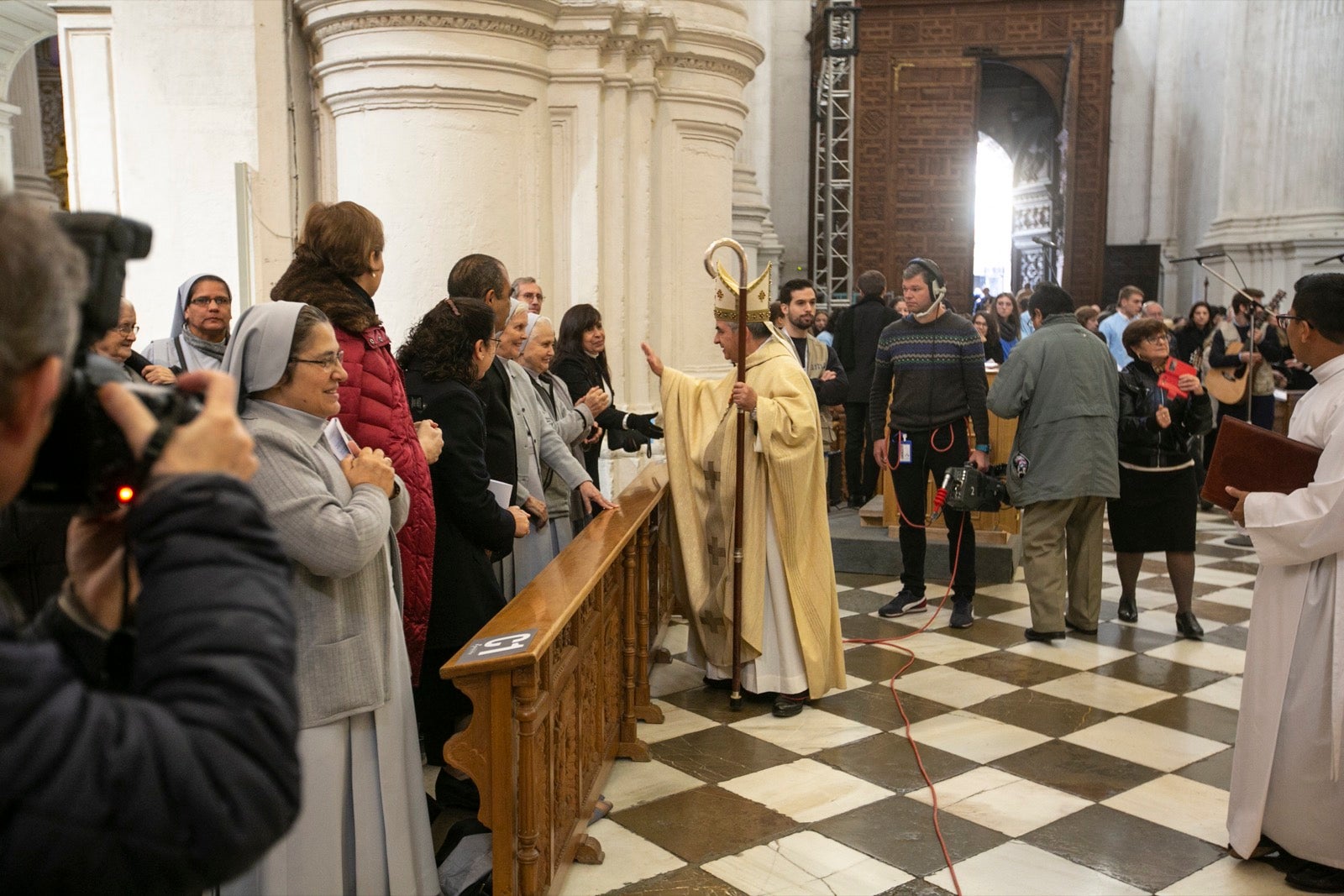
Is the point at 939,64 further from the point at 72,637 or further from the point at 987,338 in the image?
the point at 72,637

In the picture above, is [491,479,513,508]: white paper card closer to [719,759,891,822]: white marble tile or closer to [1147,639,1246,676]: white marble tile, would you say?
[719,759,891,822]: white marble tile

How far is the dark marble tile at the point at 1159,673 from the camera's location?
4.96 meters

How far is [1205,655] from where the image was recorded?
539 cm

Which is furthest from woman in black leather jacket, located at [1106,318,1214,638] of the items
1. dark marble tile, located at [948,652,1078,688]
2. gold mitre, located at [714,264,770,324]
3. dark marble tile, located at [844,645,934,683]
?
gold mitre, located at [714,264,770,324]

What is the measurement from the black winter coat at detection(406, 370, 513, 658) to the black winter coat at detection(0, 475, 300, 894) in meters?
2.09

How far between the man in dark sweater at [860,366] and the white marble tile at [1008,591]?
198cm

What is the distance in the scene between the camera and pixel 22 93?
905 centimetres

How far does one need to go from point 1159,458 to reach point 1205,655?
0.94m

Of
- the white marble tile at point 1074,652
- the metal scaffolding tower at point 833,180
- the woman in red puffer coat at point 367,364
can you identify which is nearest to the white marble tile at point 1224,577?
the white marble tile at point 1074,652

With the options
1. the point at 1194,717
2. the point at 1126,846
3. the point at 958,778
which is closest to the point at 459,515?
the point at 958,778

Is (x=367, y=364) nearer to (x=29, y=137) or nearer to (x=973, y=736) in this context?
(x=973, y=736)

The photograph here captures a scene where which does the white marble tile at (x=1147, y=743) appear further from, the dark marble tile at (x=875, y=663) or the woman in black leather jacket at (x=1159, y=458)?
the woman in black leather jacket at (x=1159, y=458)

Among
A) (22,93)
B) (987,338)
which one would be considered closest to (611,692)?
(987,338)

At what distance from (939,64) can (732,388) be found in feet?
43.6
